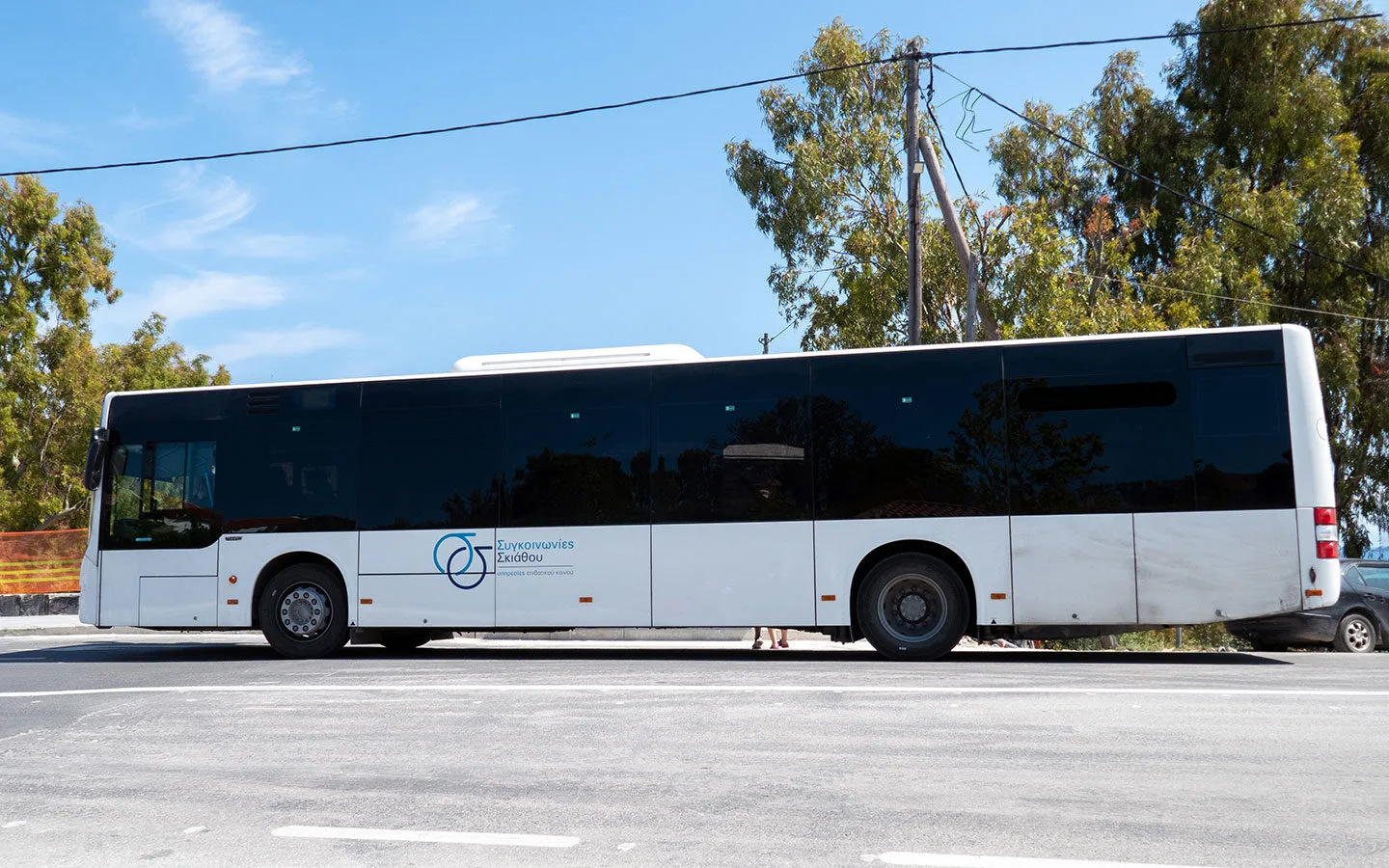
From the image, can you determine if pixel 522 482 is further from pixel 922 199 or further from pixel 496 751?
pixel 922 199

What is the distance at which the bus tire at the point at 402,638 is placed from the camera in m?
15.1

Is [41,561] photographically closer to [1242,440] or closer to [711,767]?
[711,767]

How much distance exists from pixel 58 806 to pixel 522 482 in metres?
7.37

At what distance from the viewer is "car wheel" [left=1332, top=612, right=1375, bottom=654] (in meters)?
18.2

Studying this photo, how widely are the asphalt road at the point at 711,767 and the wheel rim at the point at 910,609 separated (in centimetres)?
76

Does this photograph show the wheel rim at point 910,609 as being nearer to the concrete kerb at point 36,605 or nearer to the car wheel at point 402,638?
the car wheel at point 402,638

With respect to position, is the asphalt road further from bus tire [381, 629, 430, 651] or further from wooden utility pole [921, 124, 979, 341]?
wooden utility pole [921, 124, 979, 341]

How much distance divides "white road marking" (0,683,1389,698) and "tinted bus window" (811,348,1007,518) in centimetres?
280

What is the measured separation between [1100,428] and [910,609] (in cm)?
257

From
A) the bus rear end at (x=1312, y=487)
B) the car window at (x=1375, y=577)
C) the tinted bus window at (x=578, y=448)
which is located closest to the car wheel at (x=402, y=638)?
the tinted bus window at (x=578, y=448)

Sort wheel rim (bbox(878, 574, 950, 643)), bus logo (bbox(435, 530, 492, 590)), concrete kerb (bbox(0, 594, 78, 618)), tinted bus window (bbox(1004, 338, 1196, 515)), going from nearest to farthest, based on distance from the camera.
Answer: tinted bus window (bbox(1004, 338, 1196, 515))
wheel rim (bbox(878, 574, 950, 643))
bus logo (bbox(435, 530, 492, 590))
concrete kerb (bbox(0, 594, 78, 618))

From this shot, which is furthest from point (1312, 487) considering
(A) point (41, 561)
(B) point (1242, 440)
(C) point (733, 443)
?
(A) point (41, 561)

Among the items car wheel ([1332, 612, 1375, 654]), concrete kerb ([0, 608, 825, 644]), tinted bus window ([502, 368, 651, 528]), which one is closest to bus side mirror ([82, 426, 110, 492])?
concrete kerb ([0, 608, 825, 644])

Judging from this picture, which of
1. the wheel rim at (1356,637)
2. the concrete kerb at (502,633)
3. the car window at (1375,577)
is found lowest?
the wheel rim at (1356,637)
